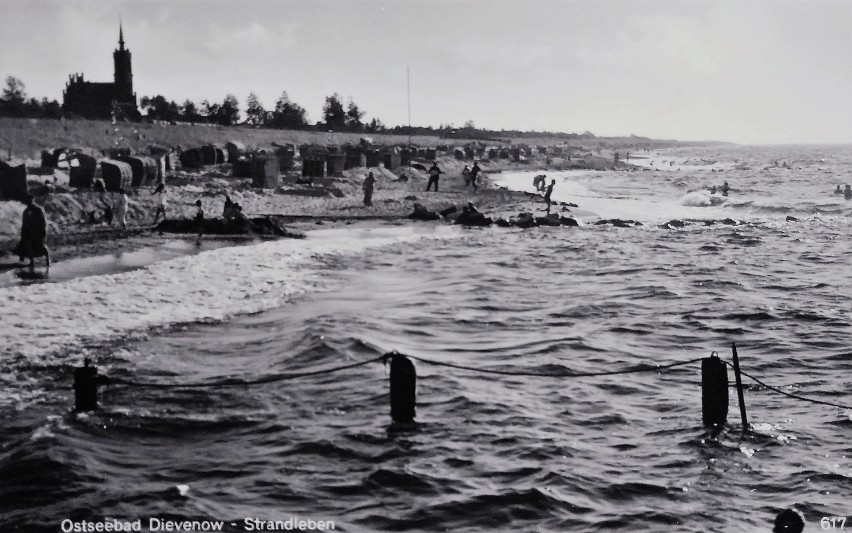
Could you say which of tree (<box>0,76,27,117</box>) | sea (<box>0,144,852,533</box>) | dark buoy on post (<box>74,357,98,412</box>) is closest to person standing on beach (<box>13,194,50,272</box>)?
sea (<box>0,144,852,533</box>)

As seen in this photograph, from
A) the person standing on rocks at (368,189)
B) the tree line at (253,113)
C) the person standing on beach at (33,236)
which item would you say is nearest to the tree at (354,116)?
the tree line at (253,113)

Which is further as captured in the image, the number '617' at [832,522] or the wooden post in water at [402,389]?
the wooden post in water at [402,389]

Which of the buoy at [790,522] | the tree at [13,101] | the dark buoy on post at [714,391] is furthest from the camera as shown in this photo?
the tree at [13,101]

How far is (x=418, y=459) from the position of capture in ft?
31.3

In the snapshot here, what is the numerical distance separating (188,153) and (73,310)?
1160 inches

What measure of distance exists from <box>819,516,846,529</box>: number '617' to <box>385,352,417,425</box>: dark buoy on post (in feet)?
15.5

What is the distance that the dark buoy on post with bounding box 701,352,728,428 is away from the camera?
10.1 metres

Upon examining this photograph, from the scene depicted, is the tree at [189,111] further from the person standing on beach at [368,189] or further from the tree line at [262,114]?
the person standing on beach at [368,189]

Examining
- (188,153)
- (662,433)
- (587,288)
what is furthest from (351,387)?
(188,153)

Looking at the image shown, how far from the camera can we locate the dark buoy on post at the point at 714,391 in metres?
10.1

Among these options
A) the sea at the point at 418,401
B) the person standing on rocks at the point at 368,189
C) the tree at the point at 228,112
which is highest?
the tree at the point at 228,112

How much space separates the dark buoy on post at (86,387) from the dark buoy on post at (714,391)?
7485 mm

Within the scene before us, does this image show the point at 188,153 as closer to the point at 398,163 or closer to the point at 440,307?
the point at 398,163

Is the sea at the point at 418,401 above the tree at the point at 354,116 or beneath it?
beneath
